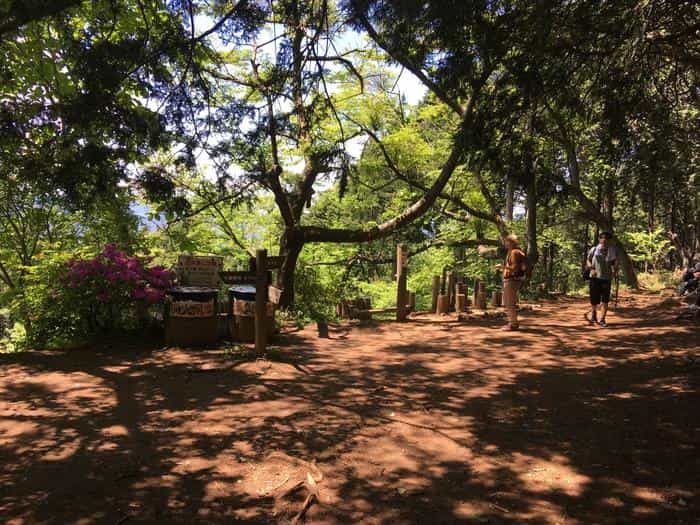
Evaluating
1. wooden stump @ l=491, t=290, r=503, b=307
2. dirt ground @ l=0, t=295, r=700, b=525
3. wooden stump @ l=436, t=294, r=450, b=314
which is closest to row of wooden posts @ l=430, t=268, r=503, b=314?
wooden stump @ l=436, t=294, r=450, b=314

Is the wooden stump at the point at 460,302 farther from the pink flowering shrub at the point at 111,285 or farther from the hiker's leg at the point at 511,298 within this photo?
the pink flowering shrub at the point at 111,285

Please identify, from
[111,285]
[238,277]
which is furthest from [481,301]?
[111,285]

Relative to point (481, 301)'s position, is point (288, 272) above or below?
above

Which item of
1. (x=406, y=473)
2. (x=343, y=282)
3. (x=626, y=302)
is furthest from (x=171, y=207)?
(x=626, y=302)

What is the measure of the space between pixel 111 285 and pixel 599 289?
8107mm

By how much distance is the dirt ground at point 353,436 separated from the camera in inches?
114

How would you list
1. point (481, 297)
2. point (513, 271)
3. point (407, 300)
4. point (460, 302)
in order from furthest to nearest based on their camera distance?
point (481, 297) → point (460, 302) → point (407, 300) → point (513, 271)

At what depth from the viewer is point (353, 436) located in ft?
13.2

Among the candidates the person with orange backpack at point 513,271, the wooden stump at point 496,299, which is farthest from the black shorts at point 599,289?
the wooden stump at point 496,299

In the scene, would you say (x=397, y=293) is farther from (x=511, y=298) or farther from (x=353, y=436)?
(x=353, y=436)

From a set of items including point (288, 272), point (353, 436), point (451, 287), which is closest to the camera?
point (353, 436)

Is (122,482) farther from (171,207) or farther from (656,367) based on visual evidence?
(656,367)

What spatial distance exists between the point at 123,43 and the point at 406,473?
4.78 meters

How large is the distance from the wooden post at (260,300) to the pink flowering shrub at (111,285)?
1.74 m
